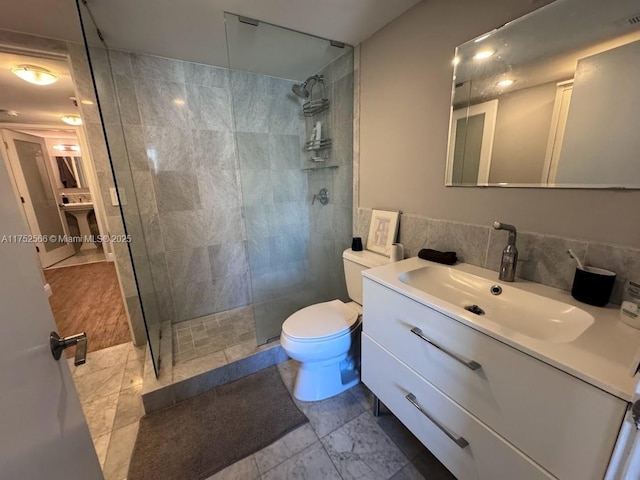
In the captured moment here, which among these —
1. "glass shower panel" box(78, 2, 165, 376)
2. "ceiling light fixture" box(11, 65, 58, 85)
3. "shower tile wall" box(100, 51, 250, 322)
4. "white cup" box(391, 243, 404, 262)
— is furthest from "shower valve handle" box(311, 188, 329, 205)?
"ceiling light fixture" box(11, 65, 58, 85)

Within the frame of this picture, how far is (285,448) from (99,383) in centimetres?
145

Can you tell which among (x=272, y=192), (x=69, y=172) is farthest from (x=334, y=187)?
(x=69, y=172)

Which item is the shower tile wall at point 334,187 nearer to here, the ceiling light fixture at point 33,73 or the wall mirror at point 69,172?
the ceiling light fixture at point 33,73

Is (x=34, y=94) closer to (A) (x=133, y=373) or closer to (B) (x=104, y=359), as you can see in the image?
(B) (x=104, y=359)

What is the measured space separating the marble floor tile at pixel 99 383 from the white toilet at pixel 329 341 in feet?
4.20

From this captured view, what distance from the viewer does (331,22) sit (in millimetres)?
1571

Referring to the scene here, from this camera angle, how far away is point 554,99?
3.25ft

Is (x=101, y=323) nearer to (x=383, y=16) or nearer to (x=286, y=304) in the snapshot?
(x=286, y=304)

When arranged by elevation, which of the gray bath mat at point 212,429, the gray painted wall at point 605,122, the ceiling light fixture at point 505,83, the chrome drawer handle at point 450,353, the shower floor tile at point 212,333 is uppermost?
the ceiling light fixture at point 505,83

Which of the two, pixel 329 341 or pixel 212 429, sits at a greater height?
pixel 329 341

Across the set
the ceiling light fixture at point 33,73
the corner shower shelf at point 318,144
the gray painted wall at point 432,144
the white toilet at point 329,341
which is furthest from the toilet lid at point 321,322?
the ceiling light fixture at point 33,73

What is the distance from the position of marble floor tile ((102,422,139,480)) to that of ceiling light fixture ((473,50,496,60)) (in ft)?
8.50

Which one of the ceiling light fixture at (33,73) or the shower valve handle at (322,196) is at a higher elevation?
the ceiling light fixture at (33,73)

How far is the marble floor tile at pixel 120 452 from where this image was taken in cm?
125
